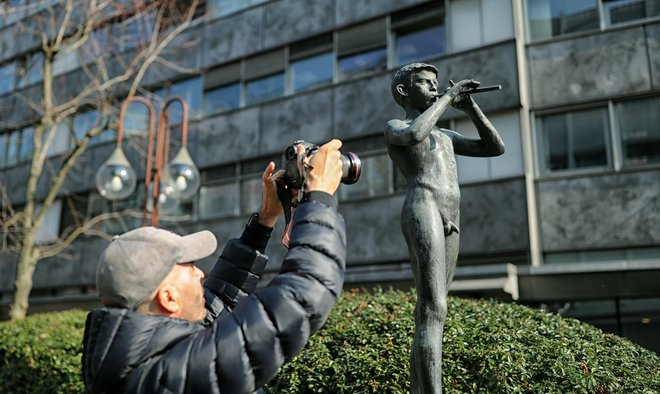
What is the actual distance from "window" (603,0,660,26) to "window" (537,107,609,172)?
6.47ft

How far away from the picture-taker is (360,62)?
16.5 metres

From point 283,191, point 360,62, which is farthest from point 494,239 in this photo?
point 283,191

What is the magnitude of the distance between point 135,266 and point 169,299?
0.54ft

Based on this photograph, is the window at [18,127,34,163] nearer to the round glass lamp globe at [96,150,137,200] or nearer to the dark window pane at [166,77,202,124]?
the dark window pane at [166,77,202,124]

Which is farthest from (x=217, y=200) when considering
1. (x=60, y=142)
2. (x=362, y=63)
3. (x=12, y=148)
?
(x=12, y=148)

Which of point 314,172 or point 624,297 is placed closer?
point 314,172

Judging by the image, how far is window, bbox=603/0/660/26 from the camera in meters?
13.3

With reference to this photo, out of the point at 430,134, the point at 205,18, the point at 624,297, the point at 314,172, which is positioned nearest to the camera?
the point at 314,172

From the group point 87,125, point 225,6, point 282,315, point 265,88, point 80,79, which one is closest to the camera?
point 282,315

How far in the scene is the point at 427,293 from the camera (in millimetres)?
3893

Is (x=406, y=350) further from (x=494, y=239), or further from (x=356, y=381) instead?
(x=494, y=239)

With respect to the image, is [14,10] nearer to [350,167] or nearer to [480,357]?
[480,357]

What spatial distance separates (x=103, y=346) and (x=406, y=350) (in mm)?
3264

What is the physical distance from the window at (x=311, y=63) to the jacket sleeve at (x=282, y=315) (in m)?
15.5
